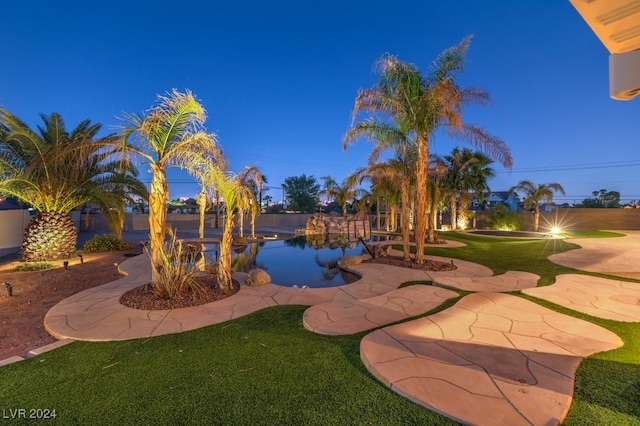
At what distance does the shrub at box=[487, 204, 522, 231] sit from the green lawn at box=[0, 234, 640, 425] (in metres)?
22.4

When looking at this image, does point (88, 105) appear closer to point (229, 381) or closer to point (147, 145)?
point (147, 145)

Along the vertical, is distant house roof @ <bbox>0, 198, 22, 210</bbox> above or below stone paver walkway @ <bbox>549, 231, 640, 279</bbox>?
above

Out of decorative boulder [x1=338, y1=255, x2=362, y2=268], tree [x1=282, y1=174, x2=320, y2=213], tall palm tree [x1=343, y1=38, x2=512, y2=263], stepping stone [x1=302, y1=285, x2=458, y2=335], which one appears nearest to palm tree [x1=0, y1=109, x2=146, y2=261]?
decorative boulder [x1=338, y1=255, x2=362, y2=268]

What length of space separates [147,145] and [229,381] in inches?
178

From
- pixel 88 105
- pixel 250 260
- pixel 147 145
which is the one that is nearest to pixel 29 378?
pixel 147 145

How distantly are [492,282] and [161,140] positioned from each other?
7.48 metres

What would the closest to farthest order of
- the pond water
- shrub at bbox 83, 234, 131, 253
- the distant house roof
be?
the pond water
shrub at bbox 83, 234, 131, 253
the distant house roof

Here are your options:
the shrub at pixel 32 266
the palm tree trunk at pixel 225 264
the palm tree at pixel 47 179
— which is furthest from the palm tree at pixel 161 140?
the shrub at pixel 32 266

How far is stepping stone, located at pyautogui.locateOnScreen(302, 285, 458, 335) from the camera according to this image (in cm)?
385

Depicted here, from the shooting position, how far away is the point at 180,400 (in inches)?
90.0

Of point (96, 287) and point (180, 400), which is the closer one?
point (180, 400)

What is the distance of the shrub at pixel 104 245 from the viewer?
10.3m

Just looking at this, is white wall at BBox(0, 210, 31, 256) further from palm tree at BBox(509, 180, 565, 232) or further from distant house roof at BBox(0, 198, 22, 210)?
palm tree at BBox(509, 180, 565, 232)

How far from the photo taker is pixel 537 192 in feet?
75.6
